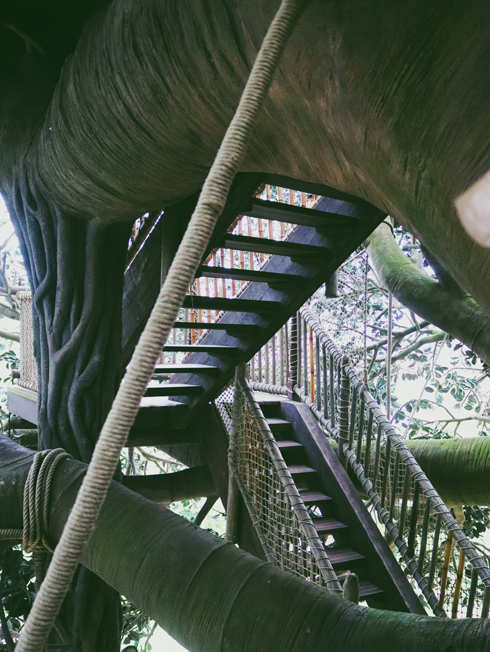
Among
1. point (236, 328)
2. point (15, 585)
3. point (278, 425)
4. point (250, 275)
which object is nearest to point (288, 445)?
point (278, 425)

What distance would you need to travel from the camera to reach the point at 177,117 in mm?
1154

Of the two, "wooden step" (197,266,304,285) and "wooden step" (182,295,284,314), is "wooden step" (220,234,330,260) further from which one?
"wooden step" (182,295,284,314)

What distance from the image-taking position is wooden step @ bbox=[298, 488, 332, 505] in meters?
2.89

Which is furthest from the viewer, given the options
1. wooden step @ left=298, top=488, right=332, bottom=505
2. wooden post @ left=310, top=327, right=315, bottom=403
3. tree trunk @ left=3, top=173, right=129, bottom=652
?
wooden post @ left=310, top=327, right=315, bottom=403

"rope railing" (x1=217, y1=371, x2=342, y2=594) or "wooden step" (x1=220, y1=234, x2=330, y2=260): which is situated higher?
"wooden step" (x1=220, y1=234, x2=330, y2=260)

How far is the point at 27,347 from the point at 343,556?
209 centimetres

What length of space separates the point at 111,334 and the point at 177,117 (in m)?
0.97

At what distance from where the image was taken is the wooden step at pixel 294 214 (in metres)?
2.21

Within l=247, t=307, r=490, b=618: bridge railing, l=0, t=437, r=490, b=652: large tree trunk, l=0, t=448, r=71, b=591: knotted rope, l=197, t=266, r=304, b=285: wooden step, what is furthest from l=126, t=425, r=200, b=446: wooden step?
l=0, t=437, r=490, b=652: large tree trunk

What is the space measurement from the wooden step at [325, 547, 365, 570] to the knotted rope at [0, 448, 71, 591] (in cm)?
162

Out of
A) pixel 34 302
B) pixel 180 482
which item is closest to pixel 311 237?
pixel 34 302

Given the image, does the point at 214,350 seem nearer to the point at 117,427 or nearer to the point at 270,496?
the point at 270,496

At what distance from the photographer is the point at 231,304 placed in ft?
8.70

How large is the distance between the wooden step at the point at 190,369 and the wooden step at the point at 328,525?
35.7 inches
